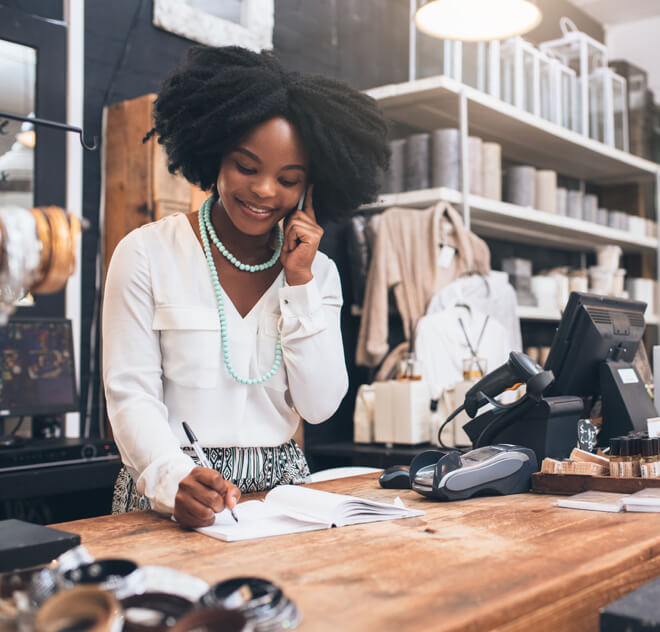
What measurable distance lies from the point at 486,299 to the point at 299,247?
6.70 ft

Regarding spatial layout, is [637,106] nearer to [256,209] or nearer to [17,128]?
[17,128]

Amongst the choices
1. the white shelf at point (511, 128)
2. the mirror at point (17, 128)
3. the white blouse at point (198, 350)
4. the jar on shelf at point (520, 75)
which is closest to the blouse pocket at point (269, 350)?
the white blouse at point (198, 350)

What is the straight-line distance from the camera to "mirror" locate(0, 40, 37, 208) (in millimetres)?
2508

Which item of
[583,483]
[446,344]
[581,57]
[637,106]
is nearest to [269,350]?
[583,483]

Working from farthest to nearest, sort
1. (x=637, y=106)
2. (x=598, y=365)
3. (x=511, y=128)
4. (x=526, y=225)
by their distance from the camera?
1. (x=637, y=106)
2. (x=526, y=225)
3. (x=511, y=128)
4. (x=598, y=365)

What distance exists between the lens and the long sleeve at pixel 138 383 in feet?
4.12

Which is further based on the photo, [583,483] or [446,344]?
[446,344]

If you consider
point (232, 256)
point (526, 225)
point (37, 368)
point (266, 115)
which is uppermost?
point (526, 225)

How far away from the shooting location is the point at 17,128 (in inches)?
99.9

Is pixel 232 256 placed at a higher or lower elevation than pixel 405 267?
lower

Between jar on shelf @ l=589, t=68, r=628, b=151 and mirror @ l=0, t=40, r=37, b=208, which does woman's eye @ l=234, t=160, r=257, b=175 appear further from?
jar on shelf @ l=589, t=68, r=628, b=151

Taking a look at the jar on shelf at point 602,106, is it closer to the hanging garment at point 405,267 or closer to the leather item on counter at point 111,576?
the hanging garment at point 405,267

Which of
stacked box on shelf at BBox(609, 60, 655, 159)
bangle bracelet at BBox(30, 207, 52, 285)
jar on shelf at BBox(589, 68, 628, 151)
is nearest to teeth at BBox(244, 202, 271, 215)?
bangle bracelet at BBox(30, 207, 52, 285)

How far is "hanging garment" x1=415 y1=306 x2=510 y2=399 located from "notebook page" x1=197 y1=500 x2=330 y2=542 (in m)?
2.02
